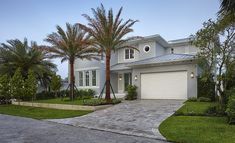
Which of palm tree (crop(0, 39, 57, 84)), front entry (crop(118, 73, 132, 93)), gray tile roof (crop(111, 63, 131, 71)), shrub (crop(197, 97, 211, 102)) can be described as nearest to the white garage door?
shrub (crop(197, 97, 211, 102))

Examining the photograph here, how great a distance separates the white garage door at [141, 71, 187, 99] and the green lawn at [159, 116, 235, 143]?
8002 mm

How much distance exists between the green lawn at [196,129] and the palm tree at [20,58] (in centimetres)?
2116

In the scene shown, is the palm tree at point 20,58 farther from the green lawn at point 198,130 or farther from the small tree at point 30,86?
the green lawn at point 198,130

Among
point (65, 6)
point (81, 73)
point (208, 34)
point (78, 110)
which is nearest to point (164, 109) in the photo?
point (208, 34)

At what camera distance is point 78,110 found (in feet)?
60.8

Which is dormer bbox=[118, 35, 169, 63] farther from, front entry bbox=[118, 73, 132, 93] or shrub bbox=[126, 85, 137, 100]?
shrub bbox=[126, 85, 137, 100]

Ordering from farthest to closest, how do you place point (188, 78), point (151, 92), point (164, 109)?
point (151, 92) < point (188, 78) < point (164, 109)

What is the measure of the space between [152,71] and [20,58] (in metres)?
16.3

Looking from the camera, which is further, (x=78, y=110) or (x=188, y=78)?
(x=188, y=78)

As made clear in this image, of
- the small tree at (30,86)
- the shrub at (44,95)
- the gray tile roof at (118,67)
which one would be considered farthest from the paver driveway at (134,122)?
the shrub at (44,95)

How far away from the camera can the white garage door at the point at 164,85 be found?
20484mm

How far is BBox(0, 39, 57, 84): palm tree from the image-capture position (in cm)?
2870

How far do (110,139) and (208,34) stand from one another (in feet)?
29.7

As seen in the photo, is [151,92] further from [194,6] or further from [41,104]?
[41,104]
